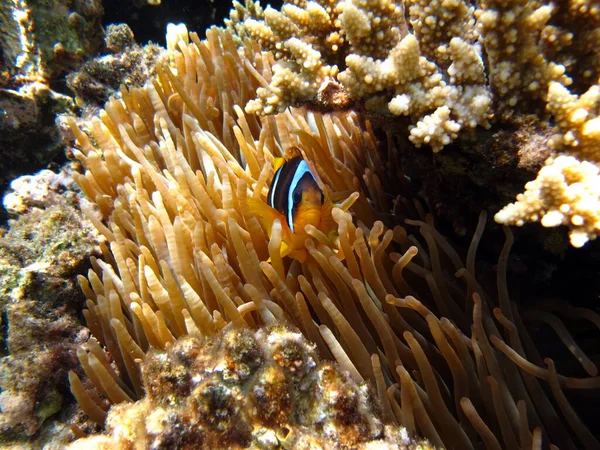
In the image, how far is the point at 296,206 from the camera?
1.65m

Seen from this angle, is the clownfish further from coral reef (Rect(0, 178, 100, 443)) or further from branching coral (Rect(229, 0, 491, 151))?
coral reef (Rect(0, 178, 100, 443))

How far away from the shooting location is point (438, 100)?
1.41 meters

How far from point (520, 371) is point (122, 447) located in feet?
4.60

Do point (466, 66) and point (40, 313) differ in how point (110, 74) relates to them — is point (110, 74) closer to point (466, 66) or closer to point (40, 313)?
point (40, 313)

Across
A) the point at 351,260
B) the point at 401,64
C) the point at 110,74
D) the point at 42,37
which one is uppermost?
the point at 42,37

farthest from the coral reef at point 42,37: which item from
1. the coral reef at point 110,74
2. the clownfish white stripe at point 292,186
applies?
the clownfish white stripe at point 292,186

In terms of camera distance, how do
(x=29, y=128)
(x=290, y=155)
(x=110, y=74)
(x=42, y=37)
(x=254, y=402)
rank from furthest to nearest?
(x=42, y=37), (x=29, y=128), (x=110, y=74), (x=290, y=155), (x=254, y=402)

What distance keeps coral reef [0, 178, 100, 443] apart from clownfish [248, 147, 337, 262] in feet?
4.47

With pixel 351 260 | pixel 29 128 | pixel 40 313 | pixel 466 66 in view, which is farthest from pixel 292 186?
pixel 29 128

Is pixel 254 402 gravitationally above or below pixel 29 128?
below

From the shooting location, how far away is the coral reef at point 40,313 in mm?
→ 1980

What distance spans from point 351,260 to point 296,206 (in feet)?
1.04

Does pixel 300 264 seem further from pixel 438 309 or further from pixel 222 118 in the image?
pixel 222 118

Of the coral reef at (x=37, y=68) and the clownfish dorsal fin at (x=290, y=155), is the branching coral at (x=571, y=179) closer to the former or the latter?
the clownfish dorsal fin at (x=290, y=155)
